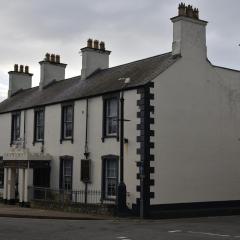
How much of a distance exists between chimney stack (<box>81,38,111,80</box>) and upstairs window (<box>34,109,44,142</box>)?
333 centimetres

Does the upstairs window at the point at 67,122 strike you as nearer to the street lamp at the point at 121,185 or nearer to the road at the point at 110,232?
the street lamp at the point at 121,185

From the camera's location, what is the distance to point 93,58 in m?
31.4

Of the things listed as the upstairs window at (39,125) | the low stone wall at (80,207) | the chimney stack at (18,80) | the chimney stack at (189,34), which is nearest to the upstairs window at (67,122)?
the upstairs window at (39,125)

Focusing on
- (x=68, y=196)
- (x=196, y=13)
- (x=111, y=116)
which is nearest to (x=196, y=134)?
(x=111, y=116)

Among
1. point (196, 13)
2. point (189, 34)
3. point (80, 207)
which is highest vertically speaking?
point (196, 13)

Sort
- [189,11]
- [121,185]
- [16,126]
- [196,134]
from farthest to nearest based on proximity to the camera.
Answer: [16,126] < [189,11] < [196,134] < [121,185]

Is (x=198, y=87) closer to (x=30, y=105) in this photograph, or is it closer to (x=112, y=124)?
(x=112, y=124)

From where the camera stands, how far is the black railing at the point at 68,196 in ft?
82.6

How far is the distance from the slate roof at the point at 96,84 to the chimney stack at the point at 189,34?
2.19ft

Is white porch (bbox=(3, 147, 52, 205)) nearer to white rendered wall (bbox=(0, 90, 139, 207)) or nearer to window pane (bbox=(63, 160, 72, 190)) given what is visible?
white rendered wall (bbox=(0, 90, 139, 207))

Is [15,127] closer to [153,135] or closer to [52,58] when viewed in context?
[52,58]

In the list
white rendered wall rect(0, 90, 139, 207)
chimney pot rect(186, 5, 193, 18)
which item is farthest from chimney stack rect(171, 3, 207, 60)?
white rendered wall rect(0, 90, 139, 207)

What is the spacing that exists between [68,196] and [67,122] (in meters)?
4.22

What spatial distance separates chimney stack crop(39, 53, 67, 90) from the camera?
3576 cm
